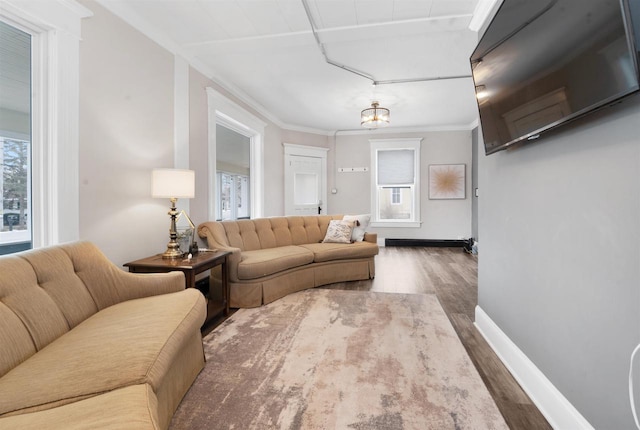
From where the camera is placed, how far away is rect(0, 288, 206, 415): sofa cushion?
0.96 meters

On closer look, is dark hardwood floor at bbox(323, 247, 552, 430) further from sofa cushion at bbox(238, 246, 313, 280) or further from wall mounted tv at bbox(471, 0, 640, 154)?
wall mounted tv at bbox(471, 0, 640, 154)

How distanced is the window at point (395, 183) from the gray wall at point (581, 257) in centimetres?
465

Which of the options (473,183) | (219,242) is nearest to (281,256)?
(219,242)

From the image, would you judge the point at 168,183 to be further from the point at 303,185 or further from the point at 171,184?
the point at 303,185

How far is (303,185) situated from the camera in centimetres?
649

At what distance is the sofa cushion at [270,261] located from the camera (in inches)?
116

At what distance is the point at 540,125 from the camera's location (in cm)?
142

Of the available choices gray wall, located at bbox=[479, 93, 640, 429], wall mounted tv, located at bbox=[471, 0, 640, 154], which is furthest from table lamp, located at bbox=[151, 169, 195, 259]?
gray wall, located at bbox=[479, 93, 640, 429]

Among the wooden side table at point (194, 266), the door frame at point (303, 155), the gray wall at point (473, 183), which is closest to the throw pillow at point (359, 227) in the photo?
the wooden side table at point (194, 266)

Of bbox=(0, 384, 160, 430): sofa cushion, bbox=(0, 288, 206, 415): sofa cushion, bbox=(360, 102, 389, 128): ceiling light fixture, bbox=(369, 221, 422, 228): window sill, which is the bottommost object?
bbox=(0, 384, 160, 430): sofa cushion

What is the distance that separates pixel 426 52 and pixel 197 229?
319cm

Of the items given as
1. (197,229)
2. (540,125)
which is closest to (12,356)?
(197,229)

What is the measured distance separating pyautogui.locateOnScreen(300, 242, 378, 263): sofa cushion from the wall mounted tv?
224cm

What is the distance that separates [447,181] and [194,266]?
18.7 feet
